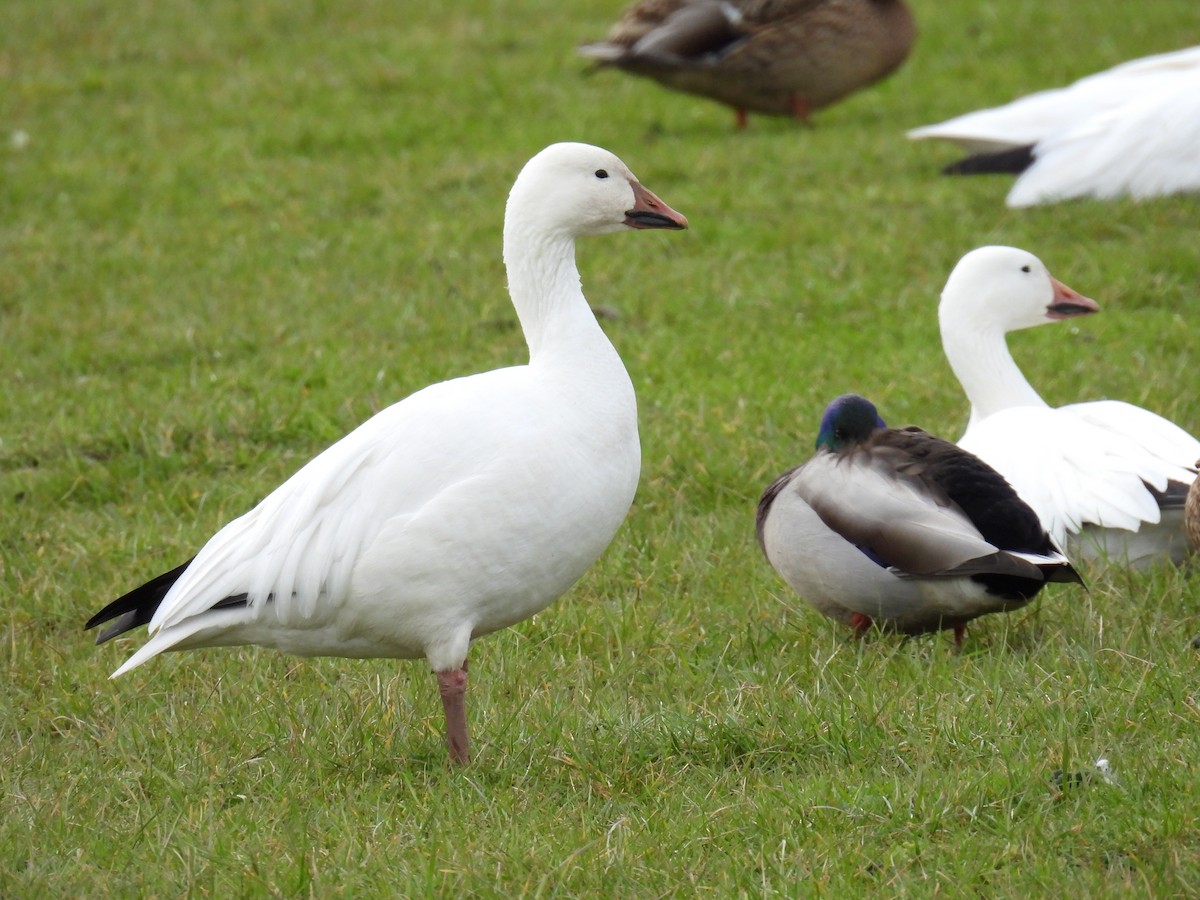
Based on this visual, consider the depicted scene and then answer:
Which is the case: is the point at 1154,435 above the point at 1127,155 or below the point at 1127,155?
below

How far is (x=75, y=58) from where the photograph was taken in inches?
483

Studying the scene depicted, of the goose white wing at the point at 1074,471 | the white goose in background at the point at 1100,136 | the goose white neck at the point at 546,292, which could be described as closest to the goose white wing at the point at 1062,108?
the white goose in background at the point at 1100,136

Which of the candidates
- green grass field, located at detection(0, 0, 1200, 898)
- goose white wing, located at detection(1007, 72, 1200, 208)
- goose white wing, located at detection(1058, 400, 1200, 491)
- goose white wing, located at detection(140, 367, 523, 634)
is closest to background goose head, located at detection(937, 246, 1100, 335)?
green grass field, located at detection(0, 0, 1200, 898)

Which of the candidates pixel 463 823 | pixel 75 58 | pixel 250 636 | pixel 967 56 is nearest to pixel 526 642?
pixel 250 636

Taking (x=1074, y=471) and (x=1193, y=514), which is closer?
(x=1193, y=514)

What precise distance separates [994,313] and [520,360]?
7.06 feet

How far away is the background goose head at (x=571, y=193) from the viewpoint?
13.4 ft

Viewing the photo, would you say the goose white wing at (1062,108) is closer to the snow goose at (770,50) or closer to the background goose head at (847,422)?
the snow goose at (770,50)

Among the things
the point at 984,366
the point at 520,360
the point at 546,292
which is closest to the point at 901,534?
the point at 546,292

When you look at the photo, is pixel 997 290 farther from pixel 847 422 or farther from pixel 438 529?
pixel 438 529

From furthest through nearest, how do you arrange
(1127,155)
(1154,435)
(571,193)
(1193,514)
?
(1127,155), (1154,435), (1193,514), (571,193)

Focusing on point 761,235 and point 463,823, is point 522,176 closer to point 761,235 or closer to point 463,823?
point 463,823

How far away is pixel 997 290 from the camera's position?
5.88 metres

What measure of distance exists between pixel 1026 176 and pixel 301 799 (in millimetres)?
6207
